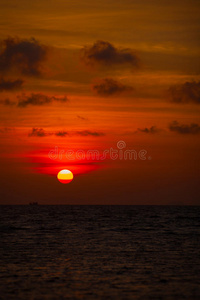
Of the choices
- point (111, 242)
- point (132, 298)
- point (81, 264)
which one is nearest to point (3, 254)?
point (81, 264)

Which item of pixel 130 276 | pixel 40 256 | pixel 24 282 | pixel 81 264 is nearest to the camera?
pixel 24 282

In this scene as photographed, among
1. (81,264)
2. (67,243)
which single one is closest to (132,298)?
(81,264)

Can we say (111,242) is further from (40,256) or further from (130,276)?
(130,276)

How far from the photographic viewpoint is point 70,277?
111 ft

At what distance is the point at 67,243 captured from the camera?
5822cm

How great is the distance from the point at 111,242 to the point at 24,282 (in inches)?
1121

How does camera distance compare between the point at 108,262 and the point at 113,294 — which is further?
the point at 108,262

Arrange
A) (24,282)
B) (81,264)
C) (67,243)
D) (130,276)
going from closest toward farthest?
(24,282) → (130,276) → (81,264) → (67,243)

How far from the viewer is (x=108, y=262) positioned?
4116 centimetres

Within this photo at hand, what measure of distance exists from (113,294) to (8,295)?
6634 millimetres

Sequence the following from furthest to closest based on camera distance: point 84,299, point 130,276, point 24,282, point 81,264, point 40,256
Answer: point 40,256, point 81,264, point 130,276, point 24,282, point 84,299

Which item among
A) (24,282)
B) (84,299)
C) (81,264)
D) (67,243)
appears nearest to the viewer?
(84,299)

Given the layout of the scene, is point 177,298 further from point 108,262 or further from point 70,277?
point 108,262

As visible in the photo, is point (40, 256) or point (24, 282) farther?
point (40, 256)
